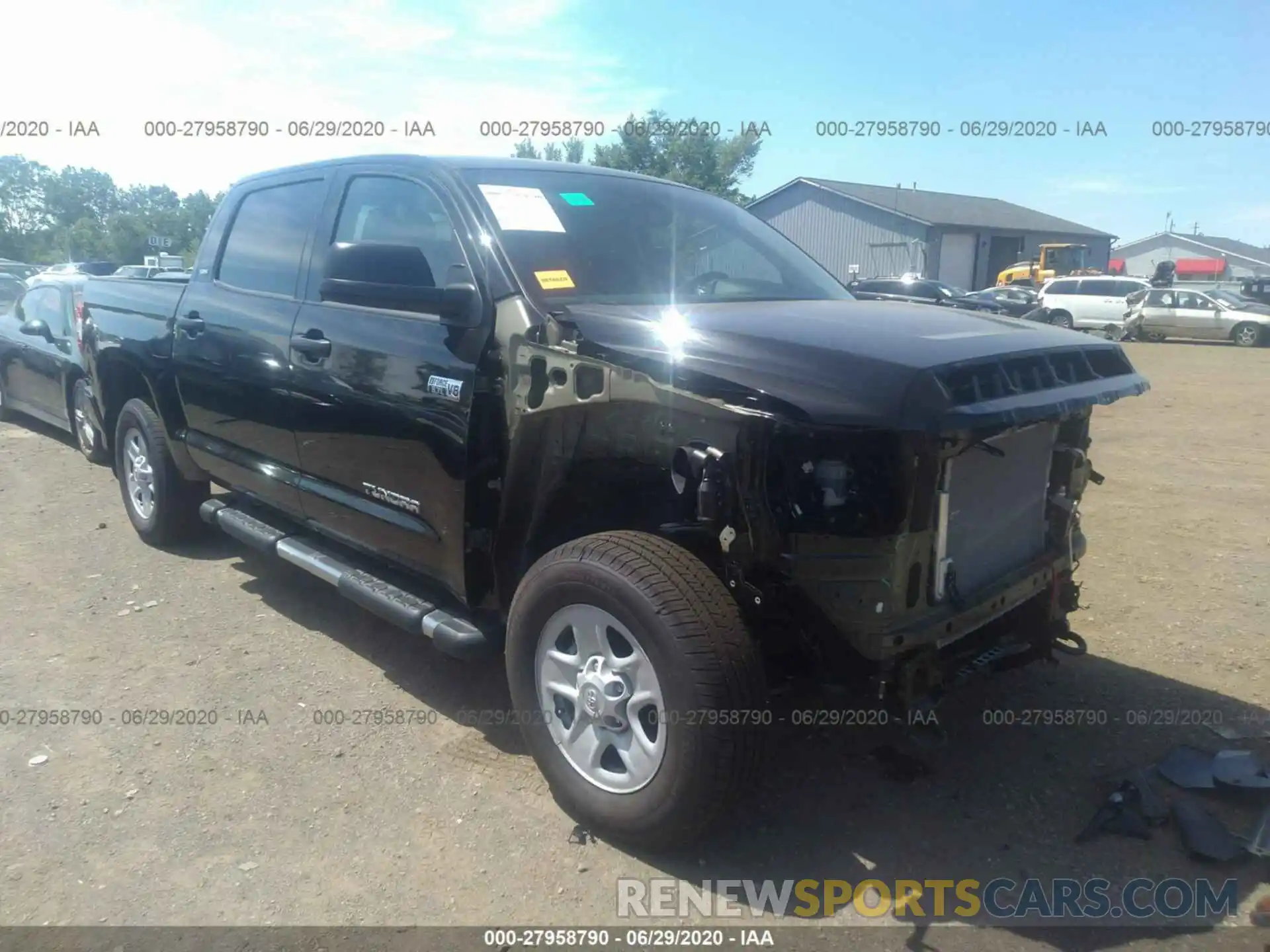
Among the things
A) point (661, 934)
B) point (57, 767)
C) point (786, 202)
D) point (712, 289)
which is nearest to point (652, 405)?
point (712, 289)

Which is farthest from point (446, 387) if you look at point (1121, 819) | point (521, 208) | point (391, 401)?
point (1121, 819)

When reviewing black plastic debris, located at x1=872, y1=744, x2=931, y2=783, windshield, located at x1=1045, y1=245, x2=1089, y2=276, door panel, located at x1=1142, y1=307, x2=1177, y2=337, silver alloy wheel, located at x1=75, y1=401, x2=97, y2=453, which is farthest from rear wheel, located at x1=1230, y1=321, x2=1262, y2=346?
silver alloy wheel, located at x1=75, y1=401, x2=97, y2=453

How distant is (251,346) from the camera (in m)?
4.34

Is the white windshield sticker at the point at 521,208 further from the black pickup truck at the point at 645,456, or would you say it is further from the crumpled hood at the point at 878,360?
the crumpled hood at the point at 878,360

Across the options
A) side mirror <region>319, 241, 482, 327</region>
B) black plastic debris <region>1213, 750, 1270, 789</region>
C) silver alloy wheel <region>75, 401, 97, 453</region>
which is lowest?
black plastic debris <region>1213, 750, 1270, 789</region>

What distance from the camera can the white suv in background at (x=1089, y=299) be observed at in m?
→ 28.1

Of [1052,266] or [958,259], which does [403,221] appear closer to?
[1052,266]

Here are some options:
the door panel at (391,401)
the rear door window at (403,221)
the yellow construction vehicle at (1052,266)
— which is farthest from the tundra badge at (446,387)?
the yellow construction vehicle at (1052,266)

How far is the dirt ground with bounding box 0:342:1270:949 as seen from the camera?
278 cm

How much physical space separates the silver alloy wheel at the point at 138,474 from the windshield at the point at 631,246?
3193mm

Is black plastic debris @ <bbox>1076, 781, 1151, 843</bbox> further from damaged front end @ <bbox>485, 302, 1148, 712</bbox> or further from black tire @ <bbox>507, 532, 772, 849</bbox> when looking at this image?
black tire @ <bbox>507, 532, 772, 849</bbox>

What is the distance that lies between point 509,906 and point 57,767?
6.07 ft

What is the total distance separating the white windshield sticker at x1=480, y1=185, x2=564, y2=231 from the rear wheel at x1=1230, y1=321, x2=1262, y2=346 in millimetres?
26625

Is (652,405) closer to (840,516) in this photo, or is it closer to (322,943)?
(840,516)
